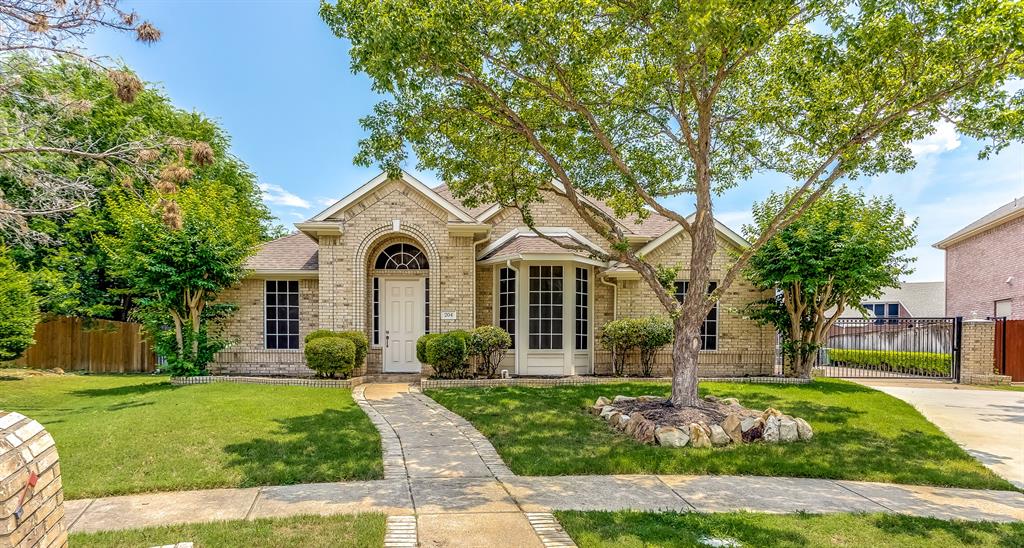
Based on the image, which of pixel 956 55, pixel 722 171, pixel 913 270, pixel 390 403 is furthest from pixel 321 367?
pixel 913 270

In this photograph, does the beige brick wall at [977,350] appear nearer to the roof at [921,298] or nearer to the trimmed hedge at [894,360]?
the trimmed hedge at [894,360]

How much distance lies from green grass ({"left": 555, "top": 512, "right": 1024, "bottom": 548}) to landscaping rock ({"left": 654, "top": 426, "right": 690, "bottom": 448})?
2267 millimetres

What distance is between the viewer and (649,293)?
14.4 meters

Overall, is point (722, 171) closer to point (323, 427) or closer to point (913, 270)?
point (913, 270)

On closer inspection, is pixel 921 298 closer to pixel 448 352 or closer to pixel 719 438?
pixel 719 438

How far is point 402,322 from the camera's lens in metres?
13.9

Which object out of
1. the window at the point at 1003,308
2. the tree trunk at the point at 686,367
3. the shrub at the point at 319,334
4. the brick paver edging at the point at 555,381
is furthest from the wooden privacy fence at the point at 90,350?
the window at the point at 1003,308

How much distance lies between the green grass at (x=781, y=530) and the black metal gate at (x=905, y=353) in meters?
A: 10.5

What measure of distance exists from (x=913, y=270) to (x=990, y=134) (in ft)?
20.1

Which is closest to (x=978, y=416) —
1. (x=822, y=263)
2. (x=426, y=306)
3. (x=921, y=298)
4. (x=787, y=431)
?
(x=822, y=263)

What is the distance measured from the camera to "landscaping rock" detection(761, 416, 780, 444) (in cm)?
752

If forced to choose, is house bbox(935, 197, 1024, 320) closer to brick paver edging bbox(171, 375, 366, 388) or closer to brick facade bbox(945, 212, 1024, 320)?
brick facade bbox(945, 212, 1024, 320)

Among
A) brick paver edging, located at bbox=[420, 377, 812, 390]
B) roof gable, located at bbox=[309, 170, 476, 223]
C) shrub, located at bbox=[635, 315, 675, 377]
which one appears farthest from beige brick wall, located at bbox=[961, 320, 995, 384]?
roof gable, located at bbox=[309, 170, 476, 223]

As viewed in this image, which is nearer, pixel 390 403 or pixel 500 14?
pixel 500 14
